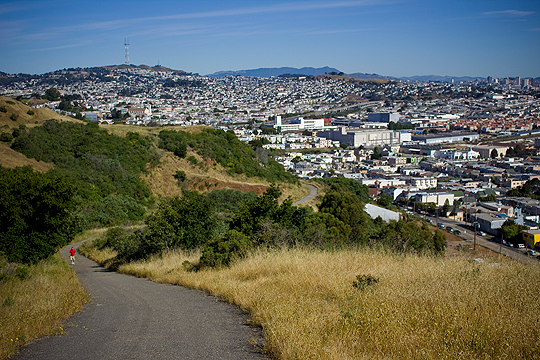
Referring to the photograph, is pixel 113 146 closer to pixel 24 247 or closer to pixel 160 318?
pixel 24 247

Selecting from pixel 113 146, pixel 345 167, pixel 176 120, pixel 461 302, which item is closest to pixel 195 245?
pixel 461 302

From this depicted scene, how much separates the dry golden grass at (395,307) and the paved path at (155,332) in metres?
0.22

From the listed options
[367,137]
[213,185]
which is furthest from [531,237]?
[367,137]

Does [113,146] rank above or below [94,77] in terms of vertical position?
below

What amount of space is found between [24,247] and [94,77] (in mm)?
161013

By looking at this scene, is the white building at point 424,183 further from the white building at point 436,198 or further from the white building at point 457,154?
the white building at point 457,154

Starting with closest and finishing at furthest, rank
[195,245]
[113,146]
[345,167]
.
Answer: [195,245] → [113,146] → [345,167]

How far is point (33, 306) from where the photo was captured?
164 inches

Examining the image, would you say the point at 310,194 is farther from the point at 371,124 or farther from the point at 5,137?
the point at 371,124

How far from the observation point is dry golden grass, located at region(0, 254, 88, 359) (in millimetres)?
3320

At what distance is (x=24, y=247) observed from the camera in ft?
24.8

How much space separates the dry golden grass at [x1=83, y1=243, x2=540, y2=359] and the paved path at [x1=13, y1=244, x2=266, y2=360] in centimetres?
22

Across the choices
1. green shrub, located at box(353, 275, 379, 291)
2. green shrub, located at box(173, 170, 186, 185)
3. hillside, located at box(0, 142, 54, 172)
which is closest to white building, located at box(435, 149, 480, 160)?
green shrub, located at box(173, 170, 186, 185)

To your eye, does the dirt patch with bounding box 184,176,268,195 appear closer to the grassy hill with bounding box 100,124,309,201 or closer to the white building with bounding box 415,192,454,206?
the grassy hill with bounding box 100,124,309,201
